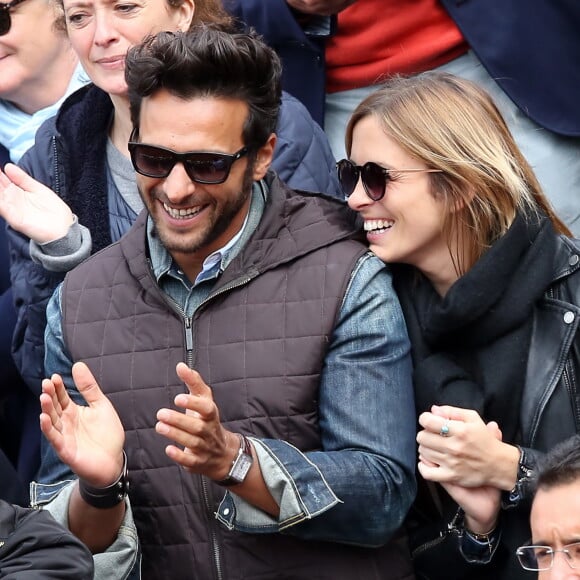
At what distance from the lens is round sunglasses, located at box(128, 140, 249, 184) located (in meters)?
3.95

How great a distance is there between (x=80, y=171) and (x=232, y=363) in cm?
110

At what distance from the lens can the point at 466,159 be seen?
4.01 metres

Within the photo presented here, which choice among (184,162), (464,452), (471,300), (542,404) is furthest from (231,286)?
(542,404)

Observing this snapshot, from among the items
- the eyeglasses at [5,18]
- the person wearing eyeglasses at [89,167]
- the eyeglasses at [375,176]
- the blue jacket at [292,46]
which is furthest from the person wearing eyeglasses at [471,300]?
the eyeglasses at [5,18]

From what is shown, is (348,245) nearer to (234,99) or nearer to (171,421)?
(234,99)

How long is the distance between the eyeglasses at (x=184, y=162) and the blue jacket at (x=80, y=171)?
58 centimetres

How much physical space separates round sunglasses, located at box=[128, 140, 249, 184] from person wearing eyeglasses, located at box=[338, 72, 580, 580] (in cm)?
36

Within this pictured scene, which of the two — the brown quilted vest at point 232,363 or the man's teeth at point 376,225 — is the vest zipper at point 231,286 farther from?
the man's teeth at point 376,225

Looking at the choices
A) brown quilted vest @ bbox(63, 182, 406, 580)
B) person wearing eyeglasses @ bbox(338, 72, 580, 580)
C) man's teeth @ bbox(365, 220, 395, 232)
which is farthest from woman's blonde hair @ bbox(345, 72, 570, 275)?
brown quilted vest @ bbox(63, 182, 406, 580)

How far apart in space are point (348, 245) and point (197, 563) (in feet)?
2.92

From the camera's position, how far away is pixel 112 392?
13.0 feet

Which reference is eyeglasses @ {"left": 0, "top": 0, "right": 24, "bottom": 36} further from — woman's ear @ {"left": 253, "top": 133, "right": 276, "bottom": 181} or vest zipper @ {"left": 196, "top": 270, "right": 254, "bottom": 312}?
vest zipper @ {"left": 196, "top": 270, "right": 254, "bottom": 312}

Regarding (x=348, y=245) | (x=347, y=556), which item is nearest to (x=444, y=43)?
(x=348, y=245)

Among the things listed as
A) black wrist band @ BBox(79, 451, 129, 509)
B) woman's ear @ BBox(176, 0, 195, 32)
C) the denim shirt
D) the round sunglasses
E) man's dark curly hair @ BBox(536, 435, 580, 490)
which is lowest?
black wrist band @ BBox(79, 451, 129, 509)
